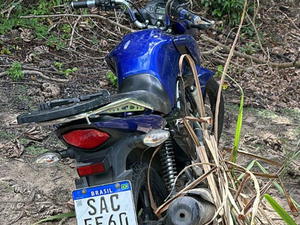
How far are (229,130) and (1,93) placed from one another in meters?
2.23

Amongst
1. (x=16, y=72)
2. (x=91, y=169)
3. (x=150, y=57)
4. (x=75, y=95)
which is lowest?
(x=75, y=95)

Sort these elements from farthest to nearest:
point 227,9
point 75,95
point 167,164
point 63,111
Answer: point 227,9, point 75,95, point 167,164, point 63,111

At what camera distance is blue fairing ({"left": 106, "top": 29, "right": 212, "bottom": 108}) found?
2674mm

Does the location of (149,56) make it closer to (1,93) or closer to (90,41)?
(1,93)

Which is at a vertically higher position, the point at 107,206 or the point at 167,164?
the point at 107,206

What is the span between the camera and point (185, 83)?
303cm

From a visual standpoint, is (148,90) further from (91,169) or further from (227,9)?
(227,9)

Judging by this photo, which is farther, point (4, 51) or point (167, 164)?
point (4, 51)

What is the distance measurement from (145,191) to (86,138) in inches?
23.5

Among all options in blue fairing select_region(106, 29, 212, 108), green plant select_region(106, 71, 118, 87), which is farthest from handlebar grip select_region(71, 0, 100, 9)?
green plant select_region(106, 71, 118, 87)

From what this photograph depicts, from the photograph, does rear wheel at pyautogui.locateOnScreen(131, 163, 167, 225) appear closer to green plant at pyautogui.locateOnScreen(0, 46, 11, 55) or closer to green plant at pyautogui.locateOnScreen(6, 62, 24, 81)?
green plant at pyautogui.locateOnScreen(6, 62, 24, 81)

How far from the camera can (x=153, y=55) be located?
106 inches

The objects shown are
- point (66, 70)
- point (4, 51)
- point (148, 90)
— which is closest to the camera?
point (148, 90)

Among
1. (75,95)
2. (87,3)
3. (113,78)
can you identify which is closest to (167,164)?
(87,3)
